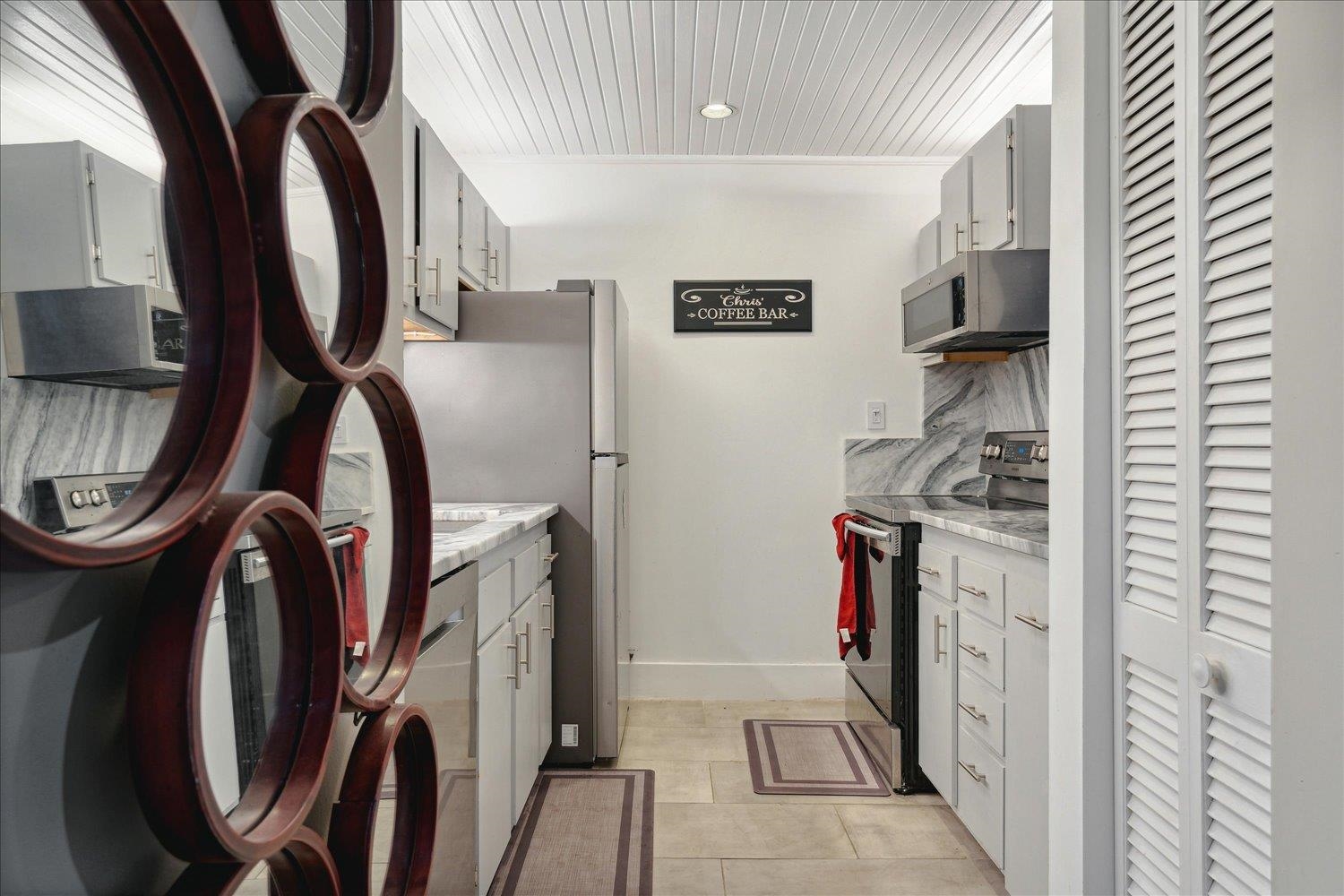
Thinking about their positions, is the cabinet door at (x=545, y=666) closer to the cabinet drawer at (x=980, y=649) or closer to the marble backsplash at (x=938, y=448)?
the cabinet drawer at (x=980, y=649)

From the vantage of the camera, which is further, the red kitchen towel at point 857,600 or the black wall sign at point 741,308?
the black wall sign at point 741,308

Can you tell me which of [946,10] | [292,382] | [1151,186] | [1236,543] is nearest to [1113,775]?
[1236,543]

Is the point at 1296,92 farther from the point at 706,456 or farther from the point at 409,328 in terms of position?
the point at 706,456

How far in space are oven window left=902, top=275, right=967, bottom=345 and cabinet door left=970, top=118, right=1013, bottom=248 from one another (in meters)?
0.19

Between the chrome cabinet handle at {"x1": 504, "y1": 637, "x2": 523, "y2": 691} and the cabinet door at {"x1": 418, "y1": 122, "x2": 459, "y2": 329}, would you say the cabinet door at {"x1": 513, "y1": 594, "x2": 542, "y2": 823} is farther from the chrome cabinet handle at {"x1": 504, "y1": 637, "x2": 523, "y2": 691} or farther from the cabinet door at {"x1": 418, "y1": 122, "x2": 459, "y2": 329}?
the cabinet door at {"x1": 418, "y1": 122, "x2": 459, "y2": 329}

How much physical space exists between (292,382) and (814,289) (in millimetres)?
3028

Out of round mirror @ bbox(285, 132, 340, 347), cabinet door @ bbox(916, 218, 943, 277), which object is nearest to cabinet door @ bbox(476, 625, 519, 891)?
round mirror @ bbox(285, 132, 340, 347)

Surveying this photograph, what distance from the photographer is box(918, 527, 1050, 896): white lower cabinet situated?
1.76 metres

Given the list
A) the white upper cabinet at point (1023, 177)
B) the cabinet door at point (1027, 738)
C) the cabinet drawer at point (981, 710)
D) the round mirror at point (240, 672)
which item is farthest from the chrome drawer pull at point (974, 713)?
the round mirror at point (240, 672)

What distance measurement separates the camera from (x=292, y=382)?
0.78 m

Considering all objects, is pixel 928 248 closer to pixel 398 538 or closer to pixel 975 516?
pixel 975 516

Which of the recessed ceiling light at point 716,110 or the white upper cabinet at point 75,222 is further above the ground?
the recessed ceiling light at point 716,110

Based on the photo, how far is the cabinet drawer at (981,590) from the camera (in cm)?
197

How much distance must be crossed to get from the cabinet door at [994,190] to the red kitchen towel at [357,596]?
2.36 metres
